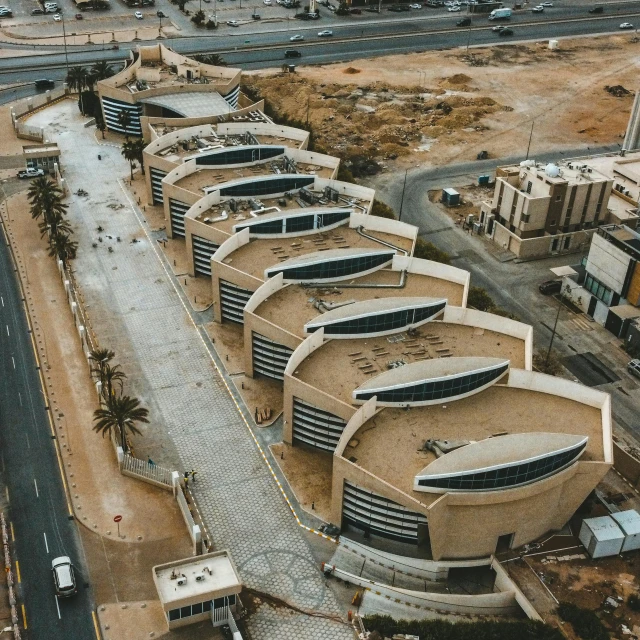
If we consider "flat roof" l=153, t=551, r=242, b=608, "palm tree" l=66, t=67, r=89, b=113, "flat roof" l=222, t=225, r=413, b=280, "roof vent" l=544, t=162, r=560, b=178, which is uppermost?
"palm tree" l=66, t=67, r=89, b=113

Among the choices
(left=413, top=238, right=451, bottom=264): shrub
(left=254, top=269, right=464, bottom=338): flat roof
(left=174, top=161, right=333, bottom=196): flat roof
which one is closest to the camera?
(left=254, top=269, right=464, bottom=338): flat roof

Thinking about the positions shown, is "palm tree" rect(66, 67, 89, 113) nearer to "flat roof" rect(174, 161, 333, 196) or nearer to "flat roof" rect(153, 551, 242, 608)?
"flat roof" rect(174, 161, 333, 196)

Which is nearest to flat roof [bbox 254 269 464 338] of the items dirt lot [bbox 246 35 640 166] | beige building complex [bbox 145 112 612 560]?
beige building complex [bbox 145 112 612 560]

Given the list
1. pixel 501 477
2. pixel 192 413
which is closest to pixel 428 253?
pixel 192 413

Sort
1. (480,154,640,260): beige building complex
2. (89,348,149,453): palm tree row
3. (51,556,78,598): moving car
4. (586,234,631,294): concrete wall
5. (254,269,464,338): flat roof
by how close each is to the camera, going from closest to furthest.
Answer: (51,556,78,598): moving car, (89,348,149,453): palm tree row, (254,269,464,338): flat roof, (586,234,631,294): concrete wall, (480,154,640,260): beige building complex

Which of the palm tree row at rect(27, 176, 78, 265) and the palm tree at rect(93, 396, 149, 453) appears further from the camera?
the palm tree row at rect(27, 176, 78, 265)

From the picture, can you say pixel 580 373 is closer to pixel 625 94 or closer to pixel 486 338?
pixel 486 338

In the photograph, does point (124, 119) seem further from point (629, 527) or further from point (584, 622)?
point (584, 622)
